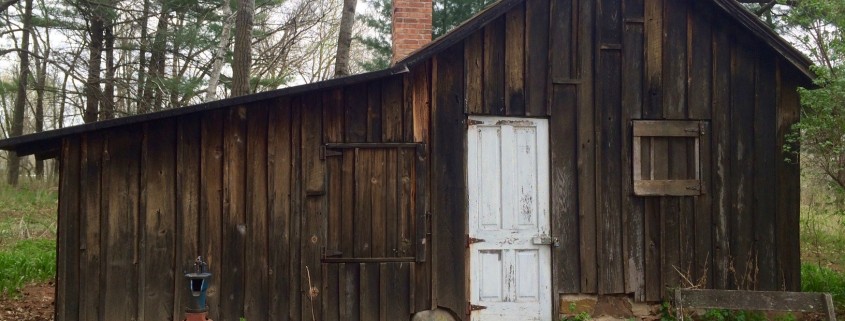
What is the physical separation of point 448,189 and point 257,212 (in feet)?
6.85

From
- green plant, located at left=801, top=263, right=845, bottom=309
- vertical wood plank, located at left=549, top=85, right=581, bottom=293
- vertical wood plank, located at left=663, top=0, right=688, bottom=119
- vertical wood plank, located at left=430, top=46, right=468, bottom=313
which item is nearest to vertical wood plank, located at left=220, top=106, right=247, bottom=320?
vertical wood plank, located at left=430, top=46, right=468, bottom=313

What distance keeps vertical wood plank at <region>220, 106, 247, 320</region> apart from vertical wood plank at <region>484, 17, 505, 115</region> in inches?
106

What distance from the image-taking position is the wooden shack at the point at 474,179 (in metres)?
6.71

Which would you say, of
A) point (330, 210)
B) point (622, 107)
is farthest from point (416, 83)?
point (622, 107)

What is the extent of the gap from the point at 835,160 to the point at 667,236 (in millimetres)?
2121

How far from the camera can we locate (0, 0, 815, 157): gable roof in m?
6.27

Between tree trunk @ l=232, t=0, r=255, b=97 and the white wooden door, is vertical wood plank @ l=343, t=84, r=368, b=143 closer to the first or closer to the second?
the white wooden door

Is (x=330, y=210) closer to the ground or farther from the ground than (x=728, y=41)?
closer to the ground

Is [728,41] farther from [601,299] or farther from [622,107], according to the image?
[601,299]

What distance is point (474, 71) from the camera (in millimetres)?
7363

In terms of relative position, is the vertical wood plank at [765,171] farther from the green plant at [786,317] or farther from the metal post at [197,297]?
the metal post at [197,297]

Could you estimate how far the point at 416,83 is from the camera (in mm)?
7250

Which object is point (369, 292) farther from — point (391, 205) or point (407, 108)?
point (407, 108)

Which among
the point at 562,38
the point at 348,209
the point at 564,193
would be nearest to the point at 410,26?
the point at 562,38
